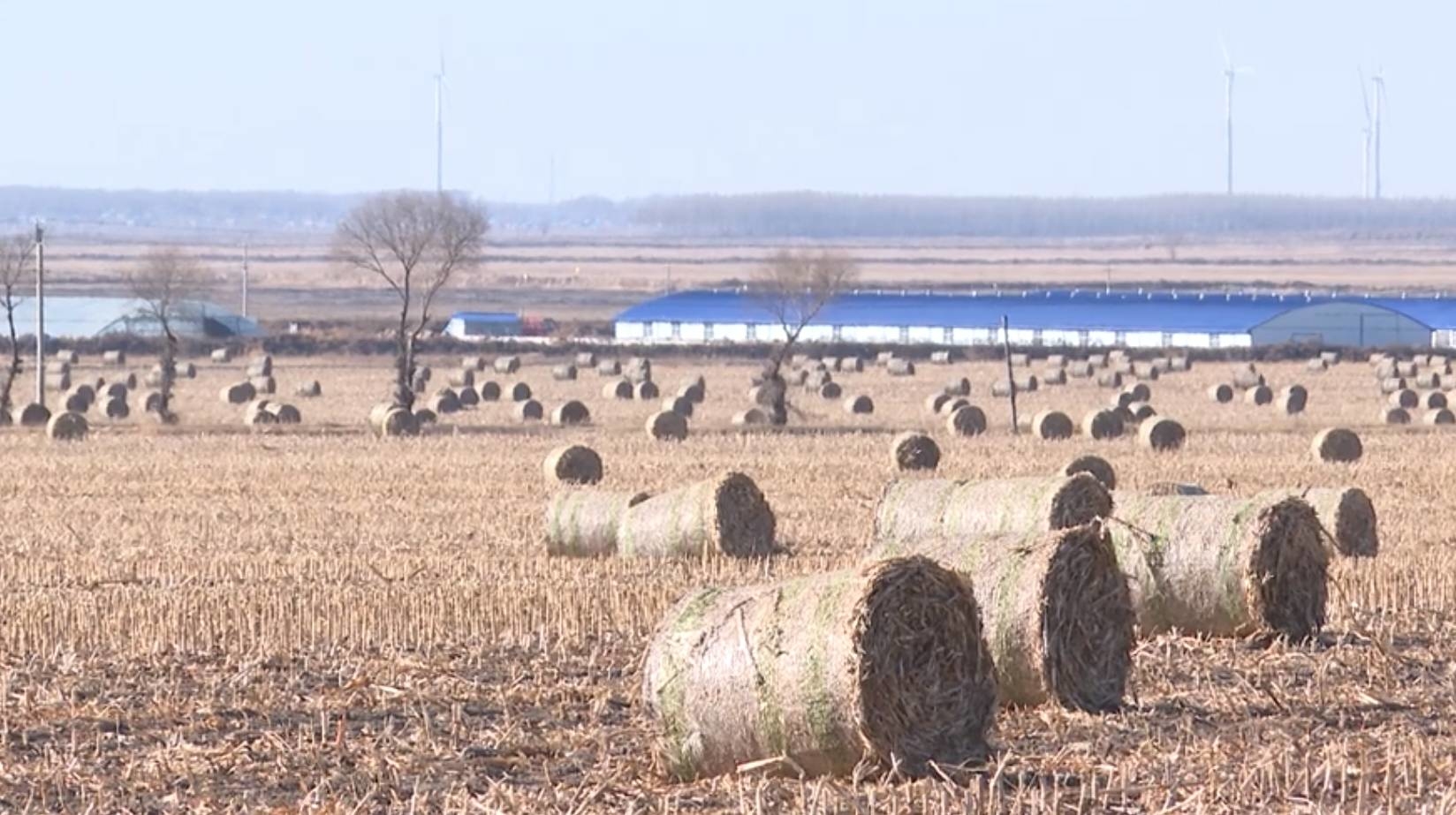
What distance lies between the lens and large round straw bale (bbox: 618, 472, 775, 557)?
2020 centimetres

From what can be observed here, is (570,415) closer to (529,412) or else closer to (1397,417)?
(529,412)

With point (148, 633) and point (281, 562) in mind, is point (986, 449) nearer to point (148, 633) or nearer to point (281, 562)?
point (281, 562)

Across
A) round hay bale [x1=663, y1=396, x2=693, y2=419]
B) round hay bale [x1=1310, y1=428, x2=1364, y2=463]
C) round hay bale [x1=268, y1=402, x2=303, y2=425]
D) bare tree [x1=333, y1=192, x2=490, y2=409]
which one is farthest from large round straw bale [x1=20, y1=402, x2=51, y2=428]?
round hay bale [x1=1310, y1=428, x2=1364, y2=463]

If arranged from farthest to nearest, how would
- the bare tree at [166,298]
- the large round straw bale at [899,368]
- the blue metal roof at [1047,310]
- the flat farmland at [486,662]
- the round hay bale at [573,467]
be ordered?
the blue metal roof at [1047,310], the large round straw bale at [899,368], the bare tree at [166,298], the round hay bale at [573,467], the flat farmland at [486,662]

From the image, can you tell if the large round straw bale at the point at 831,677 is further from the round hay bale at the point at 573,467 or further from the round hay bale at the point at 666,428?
the round hay bale at the point at 666,428

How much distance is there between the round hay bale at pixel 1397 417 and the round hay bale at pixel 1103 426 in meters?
6.63

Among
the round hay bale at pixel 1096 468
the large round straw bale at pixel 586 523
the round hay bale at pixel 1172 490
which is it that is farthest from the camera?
the round hay bale at pixel 1096 468

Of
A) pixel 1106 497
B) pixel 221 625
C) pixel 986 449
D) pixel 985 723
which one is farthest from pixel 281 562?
pixel 986 449

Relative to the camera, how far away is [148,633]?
15117 mm

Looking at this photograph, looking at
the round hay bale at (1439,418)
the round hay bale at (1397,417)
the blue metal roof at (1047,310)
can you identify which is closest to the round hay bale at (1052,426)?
the round hay bale at (1397,417)

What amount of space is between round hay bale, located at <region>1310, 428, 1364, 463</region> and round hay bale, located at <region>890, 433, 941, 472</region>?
4728 millimetres

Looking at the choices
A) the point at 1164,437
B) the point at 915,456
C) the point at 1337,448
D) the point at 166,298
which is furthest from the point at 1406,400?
the point at 166,298

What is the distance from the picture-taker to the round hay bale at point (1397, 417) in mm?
42156

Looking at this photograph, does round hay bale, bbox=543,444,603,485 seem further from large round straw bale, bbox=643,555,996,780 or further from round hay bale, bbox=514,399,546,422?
large round straw bale, bbox=643,555,996,780
